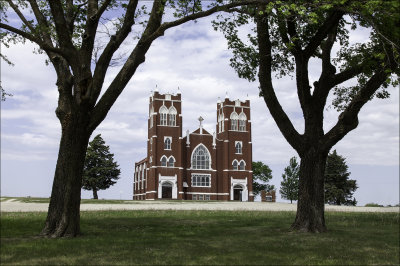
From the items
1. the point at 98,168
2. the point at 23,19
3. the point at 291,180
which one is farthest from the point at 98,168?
the point at 23,19

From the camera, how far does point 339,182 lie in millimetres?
55969

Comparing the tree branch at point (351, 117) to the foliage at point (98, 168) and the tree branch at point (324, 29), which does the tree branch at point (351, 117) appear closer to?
the tree branch at point (324, 29)

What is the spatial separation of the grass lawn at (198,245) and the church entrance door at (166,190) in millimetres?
47017

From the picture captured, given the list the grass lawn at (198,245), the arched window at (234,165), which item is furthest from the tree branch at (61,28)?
the arched window at (234,165)

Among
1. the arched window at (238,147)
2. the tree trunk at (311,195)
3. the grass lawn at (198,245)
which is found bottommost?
the grass lawn at (198,245)

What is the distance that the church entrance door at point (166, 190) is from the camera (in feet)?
199

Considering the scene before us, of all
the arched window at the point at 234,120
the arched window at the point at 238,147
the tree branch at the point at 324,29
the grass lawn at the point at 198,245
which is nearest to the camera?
the grass lawn at the point at 198,245

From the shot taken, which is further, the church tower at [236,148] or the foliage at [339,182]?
the church tower at [236,148]

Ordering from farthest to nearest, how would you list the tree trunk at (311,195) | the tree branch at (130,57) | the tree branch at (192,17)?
the tree trunk at (311,195) → the tree branch at (192,17) → the tree branch at (130,57)

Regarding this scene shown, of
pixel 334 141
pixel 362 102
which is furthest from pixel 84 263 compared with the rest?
pixel 362 102

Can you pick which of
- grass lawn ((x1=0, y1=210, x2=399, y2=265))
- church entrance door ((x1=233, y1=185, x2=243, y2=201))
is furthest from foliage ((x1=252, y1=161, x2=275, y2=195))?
grass lawn ((x1=0, y1=210, x2=399, y2=265))

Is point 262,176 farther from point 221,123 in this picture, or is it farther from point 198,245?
point 198,245

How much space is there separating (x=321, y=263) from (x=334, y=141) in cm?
611

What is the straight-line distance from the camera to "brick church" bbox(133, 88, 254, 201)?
60.8 m
